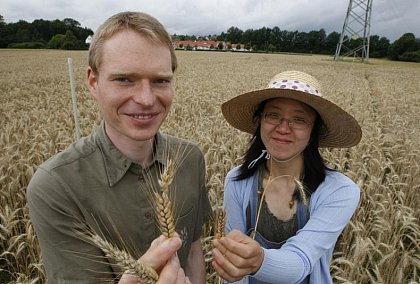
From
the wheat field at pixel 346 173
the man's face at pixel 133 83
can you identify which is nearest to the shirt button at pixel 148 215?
the man's face at pixel 133 83

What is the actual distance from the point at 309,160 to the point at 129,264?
1.51m

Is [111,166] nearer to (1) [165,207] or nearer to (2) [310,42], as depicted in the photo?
(1) [165,207]

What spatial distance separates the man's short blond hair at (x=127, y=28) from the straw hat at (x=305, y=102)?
2.43 feet

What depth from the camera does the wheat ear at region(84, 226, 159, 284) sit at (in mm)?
913

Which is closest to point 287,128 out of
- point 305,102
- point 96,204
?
point 305,102

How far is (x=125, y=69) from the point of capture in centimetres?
140

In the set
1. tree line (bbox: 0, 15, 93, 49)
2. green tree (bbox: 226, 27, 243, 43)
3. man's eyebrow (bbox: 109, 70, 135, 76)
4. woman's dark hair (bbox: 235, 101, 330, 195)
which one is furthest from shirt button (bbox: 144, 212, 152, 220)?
green tree (bbox: 226, 27, 243, 43)

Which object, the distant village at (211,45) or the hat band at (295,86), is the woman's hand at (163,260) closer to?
the hat band at (295,86)

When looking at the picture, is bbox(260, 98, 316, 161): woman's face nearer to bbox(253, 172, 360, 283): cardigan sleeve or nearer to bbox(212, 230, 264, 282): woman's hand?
bbox(253, 172, 360, 283): cardigan sleeve

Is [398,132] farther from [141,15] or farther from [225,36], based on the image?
[225,36]

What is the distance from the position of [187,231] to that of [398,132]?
7.27m

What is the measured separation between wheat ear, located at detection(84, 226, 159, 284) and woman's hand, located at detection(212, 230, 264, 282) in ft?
1.43

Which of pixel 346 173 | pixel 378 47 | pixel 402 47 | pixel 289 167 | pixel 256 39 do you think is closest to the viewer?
pixel 289 167

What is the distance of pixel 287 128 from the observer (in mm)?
1963
